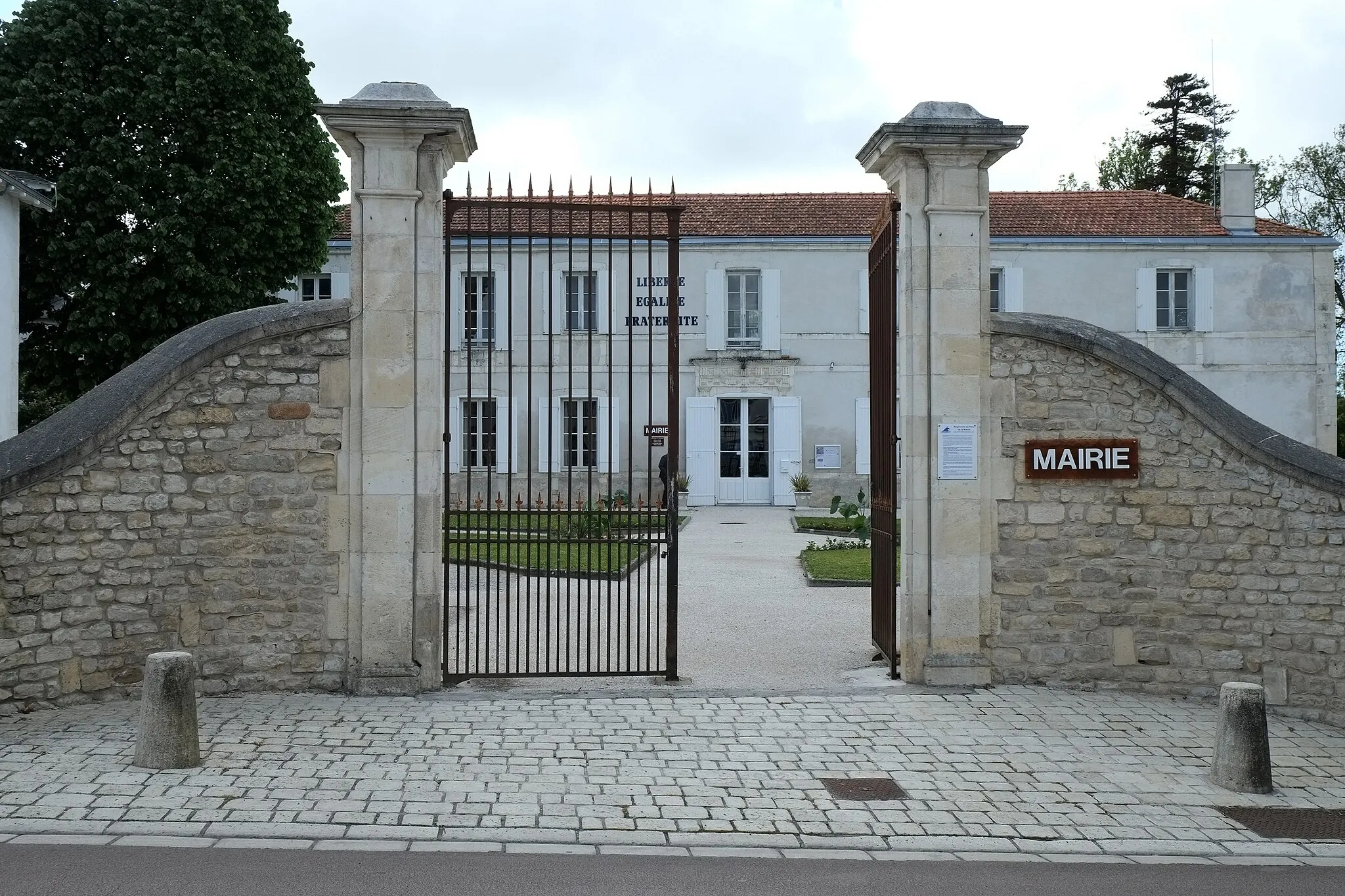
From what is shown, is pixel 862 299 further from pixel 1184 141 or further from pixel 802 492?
pixel 1184 141

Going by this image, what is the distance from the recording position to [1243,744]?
6121 mm

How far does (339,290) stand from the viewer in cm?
2789

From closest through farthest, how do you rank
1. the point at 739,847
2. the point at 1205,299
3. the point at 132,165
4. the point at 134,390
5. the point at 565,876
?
1. the point at 565,876
2. the point at 739,847
3. the point at 134,390
4. the point at 132,165
5. the point at 1205,299

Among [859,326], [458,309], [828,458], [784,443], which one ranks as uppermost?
[859,326]

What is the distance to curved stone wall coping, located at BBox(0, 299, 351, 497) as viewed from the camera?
23.8 feet

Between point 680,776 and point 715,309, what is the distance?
72.4ft

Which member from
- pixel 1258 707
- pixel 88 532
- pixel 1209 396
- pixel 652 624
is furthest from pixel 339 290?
pixel 1258 707

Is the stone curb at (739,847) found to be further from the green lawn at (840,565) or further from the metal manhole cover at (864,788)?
the green lawn at (840,565)

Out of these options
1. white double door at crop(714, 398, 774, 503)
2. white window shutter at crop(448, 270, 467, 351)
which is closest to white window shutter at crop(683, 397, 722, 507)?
white double door at crop(714, 398, 774, 503)

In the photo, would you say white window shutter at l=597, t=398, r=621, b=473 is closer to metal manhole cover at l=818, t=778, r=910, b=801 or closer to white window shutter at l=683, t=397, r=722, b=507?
white window shutter at l=683, t=397, r=722, b=507

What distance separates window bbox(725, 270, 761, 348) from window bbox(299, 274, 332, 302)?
9510 mm

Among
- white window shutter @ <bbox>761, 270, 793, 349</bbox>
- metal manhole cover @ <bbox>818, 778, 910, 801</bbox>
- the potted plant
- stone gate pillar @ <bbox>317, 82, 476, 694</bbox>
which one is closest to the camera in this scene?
metal manhole cover @ <bbox>818, 778, 910, 801</bbox>

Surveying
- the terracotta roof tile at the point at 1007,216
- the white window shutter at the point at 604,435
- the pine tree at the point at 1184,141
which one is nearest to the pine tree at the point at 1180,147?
the pine tree at the point at 1184,141

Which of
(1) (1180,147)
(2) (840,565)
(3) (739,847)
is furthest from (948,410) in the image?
(1) (1180,147)
